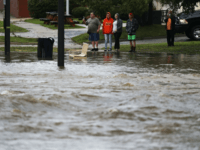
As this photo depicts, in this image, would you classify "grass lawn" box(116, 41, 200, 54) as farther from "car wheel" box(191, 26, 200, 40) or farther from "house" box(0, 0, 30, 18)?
"house" box(0, 0, 30, 18)

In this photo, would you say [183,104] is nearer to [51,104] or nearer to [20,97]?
[51,104]

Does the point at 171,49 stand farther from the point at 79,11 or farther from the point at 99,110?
the point at 79,11

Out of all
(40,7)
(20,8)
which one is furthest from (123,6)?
(20,8)

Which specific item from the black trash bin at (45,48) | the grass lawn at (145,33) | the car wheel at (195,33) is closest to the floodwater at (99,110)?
the black trash bin at (45,48)

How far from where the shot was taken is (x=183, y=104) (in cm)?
697

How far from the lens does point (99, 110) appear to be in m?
6.46

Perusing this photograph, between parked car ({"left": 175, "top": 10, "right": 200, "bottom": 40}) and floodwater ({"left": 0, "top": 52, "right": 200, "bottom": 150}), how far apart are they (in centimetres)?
1474

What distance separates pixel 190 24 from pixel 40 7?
31.1m

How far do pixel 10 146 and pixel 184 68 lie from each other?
8.60 m

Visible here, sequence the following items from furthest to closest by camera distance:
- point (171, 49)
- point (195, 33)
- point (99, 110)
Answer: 1. point (195, 33)
2. point (171, 49)
3. point (99, 110)

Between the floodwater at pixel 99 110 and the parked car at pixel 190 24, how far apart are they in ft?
48.3

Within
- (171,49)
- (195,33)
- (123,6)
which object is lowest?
(171,49)

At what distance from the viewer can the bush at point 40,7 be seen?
52153 mm

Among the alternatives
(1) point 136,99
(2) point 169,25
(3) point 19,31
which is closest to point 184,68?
(1) point 136,99
